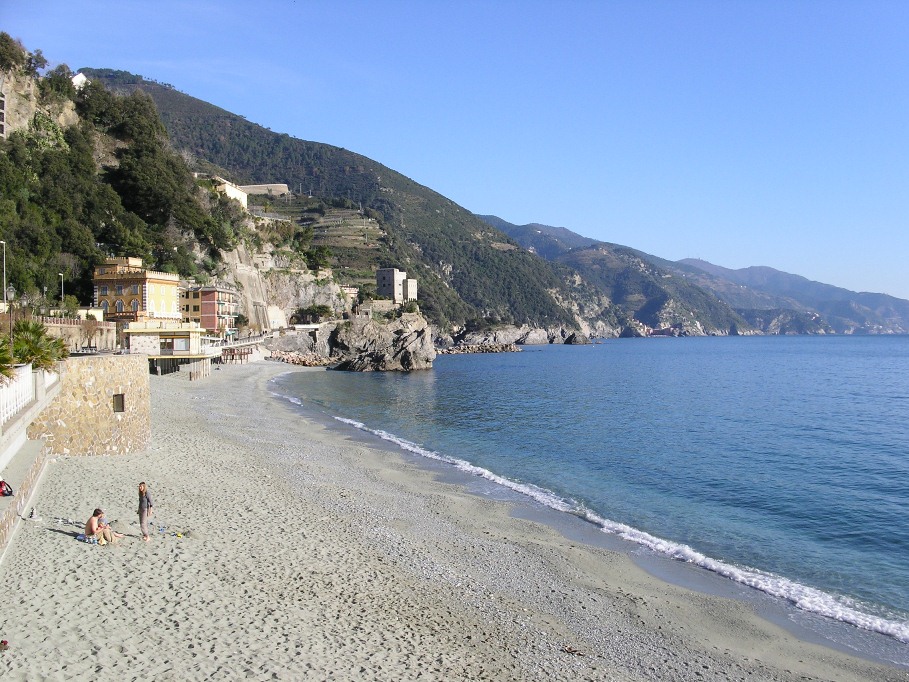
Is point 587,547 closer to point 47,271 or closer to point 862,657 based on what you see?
point 862,657

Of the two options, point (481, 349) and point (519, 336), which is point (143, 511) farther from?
point (519, 336)

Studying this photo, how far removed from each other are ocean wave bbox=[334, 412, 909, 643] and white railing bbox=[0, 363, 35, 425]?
12.8 metres

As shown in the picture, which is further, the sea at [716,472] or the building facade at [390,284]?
the building facade at [390,284]

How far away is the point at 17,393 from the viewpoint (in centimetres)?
1158

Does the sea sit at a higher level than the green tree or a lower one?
lower

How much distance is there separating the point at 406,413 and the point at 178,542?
26.1 meters

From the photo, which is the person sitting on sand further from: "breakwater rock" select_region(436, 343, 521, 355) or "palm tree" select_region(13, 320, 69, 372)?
"breakwater rock" select_region(436, 343, 521, 355)

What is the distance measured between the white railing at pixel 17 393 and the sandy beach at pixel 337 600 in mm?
2202

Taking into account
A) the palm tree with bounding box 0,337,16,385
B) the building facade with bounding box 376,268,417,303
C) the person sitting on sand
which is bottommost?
the person sitting on sand

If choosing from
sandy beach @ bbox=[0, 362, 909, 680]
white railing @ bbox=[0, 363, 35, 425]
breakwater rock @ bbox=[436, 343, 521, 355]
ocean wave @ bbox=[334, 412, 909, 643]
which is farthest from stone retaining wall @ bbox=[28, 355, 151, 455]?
breakwater rock @ bbox=[436, 343, 521, 355]

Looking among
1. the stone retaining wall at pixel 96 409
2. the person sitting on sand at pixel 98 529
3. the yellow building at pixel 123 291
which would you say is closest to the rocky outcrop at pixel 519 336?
the yellow building at pixel 123 291

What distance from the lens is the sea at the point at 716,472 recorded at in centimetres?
1302

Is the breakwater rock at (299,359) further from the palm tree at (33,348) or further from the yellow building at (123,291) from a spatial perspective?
the palm tree at (33,348)

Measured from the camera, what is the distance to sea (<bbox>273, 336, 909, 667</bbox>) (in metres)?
13.0
